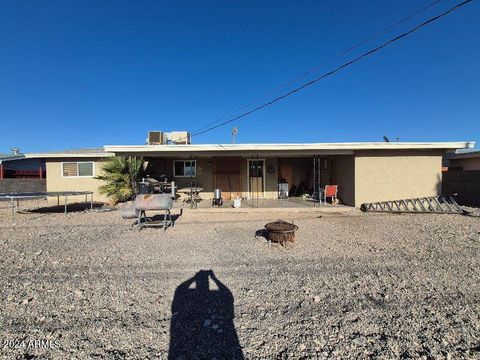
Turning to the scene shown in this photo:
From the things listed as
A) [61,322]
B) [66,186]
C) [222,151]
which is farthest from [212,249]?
[66,186]

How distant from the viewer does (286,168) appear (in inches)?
627

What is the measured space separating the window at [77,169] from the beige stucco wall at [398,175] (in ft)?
44.1

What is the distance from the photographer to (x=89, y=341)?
2609 mm

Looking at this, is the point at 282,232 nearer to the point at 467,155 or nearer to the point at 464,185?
the point at 464,185

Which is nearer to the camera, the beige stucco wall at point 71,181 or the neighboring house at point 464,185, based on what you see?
the neighboring house at point 464,185

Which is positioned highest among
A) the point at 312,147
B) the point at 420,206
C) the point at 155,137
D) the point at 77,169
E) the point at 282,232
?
the point at 155,137

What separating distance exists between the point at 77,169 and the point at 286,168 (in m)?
11.4

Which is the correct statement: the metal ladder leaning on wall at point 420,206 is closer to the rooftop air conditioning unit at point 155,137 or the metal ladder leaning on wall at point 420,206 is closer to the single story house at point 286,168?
the single story house at point 286,168

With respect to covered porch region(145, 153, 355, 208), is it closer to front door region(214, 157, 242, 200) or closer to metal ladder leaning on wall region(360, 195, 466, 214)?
front door region(214, 157, 242, 200)

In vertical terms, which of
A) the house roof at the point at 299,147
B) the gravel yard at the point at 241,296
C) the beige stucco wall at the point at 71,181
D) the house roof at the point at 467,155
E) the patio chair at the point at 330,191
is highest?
the house roof at the point at 299,147

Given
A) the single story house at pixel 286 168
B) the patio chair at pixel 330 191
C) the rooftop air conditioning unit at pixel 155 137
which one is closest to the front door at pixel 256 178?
the single story house at pixel 286 168

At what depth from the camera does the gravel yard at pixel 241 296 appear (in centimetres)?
254

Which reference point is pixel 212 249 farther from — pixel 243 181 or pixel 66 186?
pixel 66 186

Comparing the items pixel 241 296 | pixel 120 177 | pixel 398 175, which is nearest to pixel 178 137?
pixel 120 177
